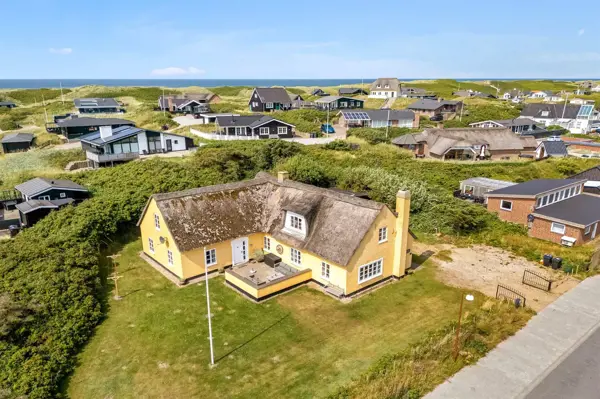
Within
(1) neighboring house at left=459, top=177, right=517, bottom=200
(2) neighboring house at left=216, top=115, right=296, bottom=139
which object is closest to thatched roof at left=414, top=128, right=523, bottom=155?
(1) neighboring house at left=459, top=177, right=517, bottom=200

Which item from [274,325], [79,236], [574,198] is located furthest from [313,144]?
[274,325]

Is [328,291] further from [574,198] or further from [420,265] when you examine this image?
[574,198]

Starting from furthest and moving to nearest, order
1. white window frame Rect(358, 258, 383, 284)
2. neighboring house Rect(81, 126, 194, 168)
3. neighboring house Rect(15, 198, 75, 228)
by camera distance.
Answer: neighboring house Rect(81, 126, 194, 168) < neighboring house Rect(15, 198, 75, 228) < white window frame Rect(358, 258, 383, 284)

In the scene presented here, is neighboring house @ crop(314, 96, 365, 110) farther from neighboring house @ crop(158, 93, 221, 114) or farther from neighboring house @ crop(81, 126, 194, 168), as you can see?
neighboring house @ crop(81, 126, 194, 168)

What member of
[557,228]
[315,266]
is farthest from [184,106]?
[557,228]

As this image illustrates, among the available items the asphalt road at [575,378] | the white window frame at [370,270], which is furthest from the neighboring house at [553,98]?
the asphalt road at [575,378]

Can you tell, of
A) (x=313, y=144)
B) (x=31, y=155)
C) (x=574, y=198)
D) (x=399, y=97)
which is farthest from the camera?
(x=399, y=97)

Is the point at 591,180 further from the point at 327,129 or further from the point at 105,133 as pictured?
the point at 105,133

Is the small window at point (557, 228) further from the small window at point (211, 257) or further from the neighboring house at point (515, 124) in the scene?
the neighboring house at point (515, 124)
